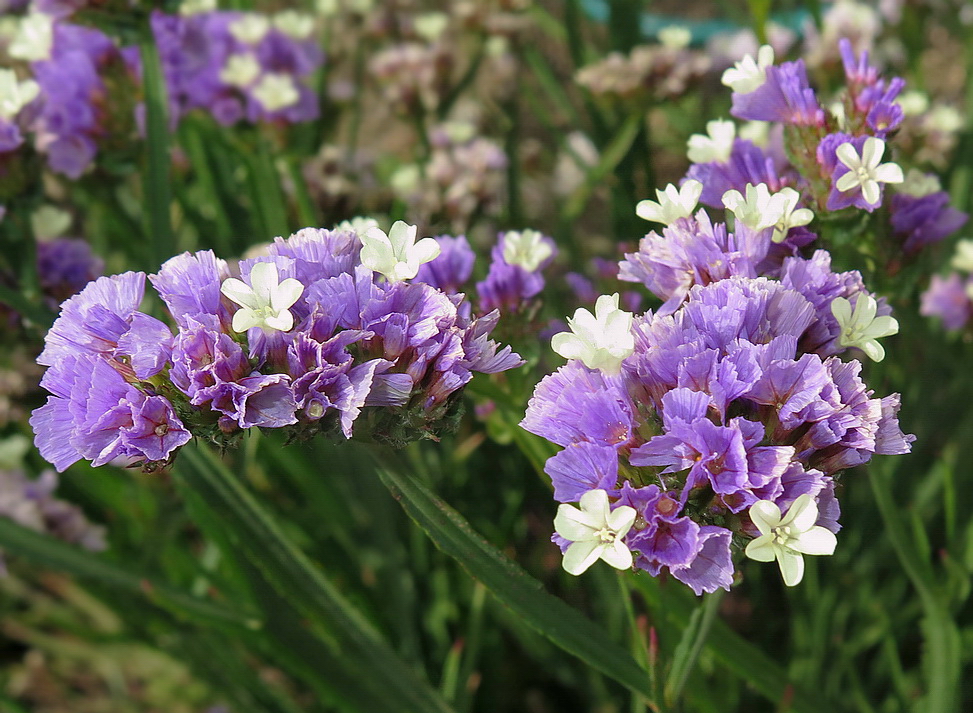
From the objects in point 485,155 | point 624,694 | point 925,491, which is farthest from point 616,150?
point 624,694

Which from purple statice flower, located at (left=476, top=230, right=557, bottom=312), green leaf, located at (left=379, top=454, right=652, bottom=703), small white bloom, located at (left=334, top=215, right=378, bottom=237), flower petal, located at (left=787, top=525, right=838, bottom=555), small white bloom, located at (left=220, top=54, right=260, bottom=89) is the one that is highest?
small white bloom, located at (left=334, top=215, right=378, bottom=237)

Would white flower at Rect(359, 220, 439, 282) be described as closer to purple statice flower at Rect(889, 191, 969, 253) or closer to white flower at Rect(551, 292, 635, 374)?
white flower at Rect(551, 292, 635, 374)

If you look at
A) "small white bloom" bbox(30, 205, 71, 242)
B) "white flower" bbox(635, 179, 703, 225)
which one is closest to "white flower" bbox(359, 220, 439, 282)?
"white flower" bbox(635, 179, 703, 225)

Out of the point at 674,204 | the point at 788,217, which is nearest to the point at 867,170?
the point at 788,217

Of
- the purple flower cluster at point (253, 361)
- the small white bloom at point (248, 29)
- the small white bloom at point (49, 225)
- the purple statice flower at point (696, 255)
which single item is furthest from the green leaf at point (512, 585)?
the small white bloom at point (248, 29)

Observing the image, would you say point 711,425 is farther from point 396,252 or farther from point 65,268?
point 65,268

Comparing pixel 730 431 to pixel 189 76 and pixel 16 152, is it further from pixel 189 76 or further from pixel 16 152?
pixel 189 76
